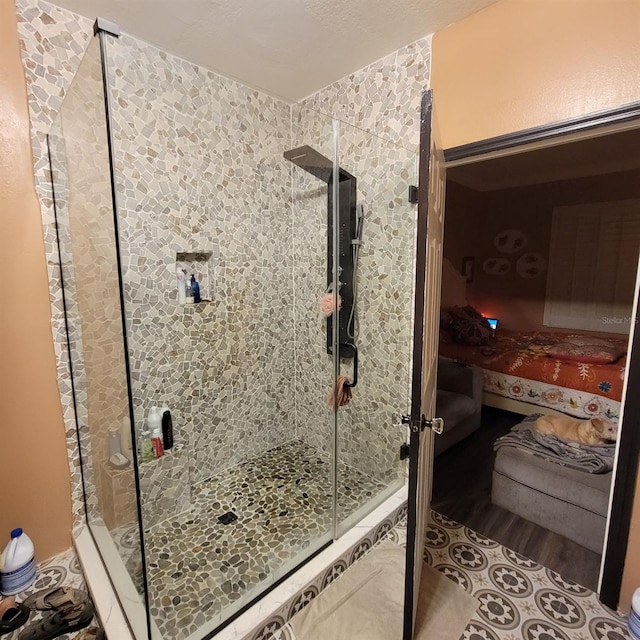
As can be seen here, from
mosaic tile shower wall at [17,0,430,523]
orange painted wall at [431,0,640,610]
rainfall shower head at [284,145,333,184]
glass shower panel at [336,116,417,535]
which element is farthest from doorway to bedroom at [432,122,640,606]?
mosaic tile shower wall at [17,0,430,523]

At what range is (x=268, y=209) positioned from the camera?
2395mm

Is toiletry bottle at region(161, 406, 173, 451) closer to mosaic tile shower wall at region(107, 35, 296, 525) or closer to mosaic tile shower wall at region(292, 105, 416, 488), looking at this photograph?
mosaic tile shower wall at region(107, 35, 296, 525)

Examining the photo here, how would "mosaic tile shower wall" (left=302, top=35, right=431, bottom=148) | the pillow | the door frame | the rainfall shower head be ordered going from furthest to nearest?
the pillow
the rainfall shower head
"mosaic tile shower wall" (left=302, top=35, right=431, bottom=148)
the door frame

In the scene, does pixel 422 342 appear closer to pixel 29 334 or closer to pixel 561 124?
pixel 561 124

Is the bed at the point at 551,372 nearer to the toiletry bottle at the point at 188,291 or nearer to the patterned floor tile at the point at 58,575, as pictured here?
the toiletry bottle at the point at 188,291

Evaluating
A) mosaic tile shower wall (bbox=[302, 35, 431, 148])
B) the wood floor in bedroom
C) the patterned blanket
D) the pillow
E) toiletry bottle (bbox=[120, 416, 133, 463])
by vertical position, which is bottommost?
the wood floor in bedroom

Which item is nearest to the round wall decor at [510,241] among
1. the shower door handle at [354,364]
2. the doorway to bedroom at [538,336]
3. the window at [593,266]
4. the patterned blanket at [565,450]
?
the doorway to bedroom at [538,336]

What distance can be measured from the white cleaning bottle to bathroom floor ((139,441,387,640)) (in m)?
0.48

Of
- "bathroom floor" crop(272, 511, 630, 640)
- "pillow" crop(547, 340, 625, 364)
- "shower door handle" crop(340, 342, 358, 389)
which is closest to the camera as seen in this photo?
"bathroom floor" crop(272, 511, 630, 640)

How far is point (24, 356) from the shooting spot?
156 centimetres

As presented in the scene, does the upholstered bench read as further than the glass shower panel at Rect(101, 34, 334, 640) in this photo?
Yes

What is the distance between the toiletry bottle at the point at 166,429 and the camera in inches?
76.5

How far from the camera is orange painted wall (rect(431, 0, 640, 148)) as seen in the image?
1.22m

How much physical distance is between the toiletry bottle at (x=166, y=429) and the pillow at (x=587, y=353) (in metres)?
3.36
